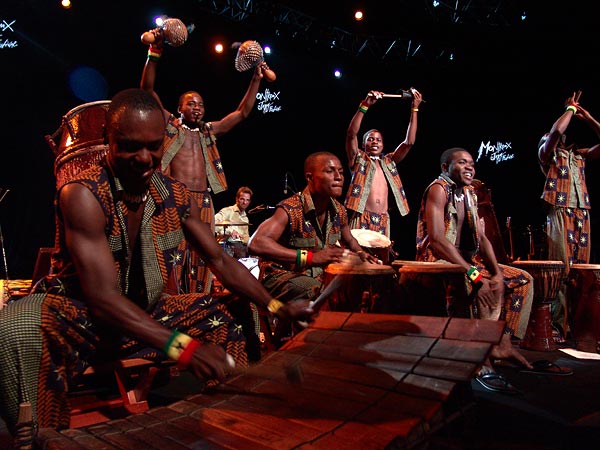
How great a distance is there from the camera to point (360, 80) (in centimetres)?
1409

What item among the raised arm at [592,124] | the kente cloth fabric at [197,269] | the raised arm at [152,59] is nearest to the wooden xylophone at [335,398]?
the kente cloth fabric at [197,269]

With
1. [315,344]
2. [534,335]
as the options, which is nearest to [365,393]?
[315,344]

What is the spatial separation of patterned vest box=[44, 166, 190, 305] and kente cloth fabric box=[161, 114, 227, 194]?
309 centimetres

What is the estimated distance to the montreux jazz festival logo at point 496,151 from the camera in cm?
1230

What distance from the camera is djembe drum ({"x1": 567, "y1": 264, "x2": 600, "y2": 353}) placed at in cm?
521

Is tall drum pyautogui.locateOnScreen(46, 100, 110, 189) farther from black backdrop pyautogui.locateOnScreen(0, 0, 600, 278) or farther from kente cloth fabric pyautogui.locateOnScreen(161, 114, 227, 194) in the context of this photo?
black backdrop pyautogui.locateOnScreen(0, 0, 600, 278)

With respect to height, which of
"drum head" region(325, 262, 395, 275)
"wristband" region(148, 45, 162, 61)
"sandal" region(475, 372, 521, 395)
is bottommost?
"sandal" region(475, 372, 521, 395)

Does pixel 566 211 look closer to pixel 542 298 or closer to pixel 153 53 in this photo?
pixel 542 298

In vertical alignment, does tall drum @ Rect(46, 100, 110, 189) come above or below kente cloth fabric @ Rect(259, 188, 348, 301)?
above

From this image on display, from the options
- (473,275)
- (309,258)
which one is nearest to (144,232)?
(309,258)

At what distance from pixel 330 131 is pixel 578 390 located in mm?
11684

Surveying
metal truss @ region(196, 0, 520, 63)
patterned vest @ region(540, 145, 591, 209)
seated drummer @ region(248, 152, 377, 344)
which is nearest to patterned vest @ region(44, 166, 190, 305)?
seated drummer @ region(248, 152, 377, 344)

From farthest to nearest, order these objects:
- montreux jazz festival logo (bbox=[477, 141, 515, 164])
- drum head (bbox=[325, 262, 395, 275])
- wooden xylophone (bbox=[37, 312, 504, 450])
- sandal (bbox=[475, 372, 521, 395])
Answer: montreux jazz festival logo (bbox=[477, 141, 515, 164]), sandal (bbox=[475, 372, 521, 395]), drum head (bbox=[325, 262, 395, 275]), wooden xylophone (bbox=[37, 312, 504, 450])

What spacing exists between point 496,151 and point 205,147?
30.3ft
